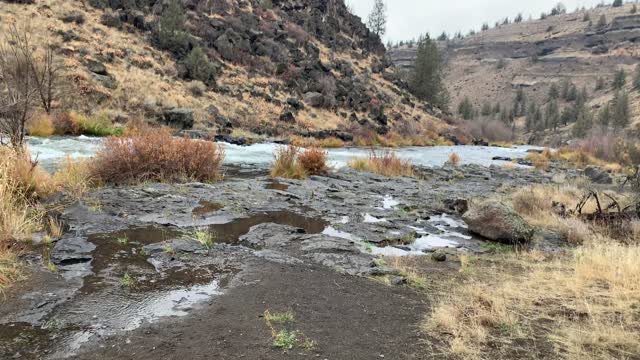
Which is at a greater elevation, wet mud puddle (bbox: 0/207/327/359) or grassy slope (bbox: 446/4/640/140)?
grassy slope (bbox: 446/4/640/140)

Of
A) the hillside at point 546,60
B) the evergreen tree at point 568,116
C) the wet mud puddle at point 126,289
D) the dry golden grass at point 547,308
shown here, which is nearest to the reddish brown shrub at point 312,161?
the wet mud puddle at point 126,289

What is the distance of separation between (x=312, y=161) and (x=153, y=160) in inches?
211

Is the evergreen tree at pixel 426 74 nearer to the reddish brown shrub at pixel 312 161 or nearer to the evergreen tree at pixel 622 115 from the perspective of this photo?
the evergreen tree at pixel 622 115

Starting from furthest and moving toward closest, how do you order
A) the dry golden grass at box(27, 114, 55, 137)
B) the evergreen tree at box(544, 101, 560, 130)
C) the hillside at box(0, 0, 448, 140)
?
the evergreen tree at box(544, 101, 560, 130), the hillside at box(0, 0, 448, 140), the dry golden grass at box(27, 114, 55, 137)

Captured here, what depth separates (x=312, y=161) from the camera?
1398 centimetres

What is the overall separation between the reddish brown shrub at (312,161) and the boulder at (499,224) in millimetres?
6371

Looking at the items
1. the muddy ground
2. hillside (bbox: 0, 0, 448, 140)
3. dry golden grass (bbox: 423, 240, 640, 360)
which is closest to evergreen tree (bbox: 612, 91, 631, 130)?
hillside (bbox: 0, 0, 448, 140)

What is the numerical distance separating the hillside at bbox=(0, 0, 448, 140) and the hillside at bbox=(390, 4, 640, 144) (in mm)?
79473

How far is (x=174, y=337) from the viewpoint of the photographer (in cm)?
350

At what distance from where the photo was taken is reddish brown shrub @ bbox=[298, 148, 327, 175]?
543 inches

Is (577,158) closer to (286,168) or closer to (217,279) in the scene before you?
(286,168)

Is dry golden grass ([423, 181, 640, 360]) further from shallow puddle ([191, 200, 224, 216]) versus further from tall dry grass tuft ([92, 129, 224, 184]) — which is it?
tall dry grass tuft ([92, 129, 224, 184])

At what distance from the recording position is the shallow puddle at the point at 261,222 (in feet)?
22.2

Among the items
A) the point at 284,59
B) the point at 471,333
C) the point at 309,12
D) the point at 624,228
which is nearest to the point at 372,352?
the point at 471,333
